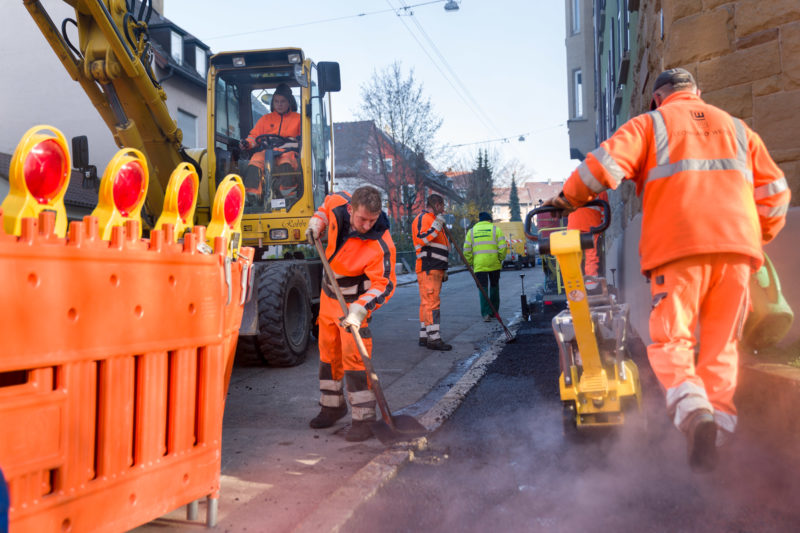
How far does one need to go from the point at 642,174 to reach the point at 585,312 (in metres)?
0.73

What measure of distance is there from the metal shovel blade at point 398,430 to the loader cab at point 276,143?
381cm

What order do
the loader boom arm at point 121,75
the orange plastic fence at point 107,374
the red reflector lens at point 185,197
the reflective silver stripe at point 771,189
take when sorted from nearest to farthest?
the orange plastic fence at point 107,374 < the red reflector lens at point 185,197 < the reflective silver stripe at point 771,189 < the loader boom arm at point 121,75

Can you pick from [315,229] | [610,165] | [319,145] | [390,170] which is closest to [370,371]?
[315,229]

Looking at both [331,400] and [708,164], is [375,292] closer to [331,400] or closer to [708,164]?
[331,400]

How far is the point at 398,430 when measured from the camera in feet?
13.6

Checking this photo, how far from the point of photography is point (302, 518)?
2.92m

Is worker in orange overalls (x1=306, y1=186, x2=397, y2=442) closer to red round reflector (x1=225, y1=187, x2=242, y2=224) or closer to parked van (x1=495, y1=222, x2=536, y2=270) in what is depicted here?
red round reflector (x1=225, y1=187, x2=242, y2=224)

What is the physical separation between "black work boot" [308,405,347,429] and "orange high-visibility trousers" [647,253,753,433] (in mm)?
2277

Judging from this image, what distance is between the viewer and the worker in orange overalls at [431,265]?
8.06 meters

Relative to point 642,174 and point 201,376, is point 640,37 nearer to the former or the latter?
point 642,174

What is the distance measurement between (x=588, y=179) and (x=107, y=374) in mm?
2185

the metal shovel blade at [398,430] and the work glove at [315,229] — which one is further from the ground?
the work glove at [315,229]

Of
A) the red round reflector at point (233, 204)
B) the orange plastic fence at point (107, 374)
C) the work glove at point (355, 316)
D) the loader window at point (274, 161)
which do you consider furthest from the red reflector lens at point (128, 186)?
the loader window at point (274, 161)

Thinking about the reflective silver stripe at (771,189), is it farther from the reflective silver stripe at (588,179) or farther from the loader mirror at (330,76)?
the loader mirror at (330,76)
